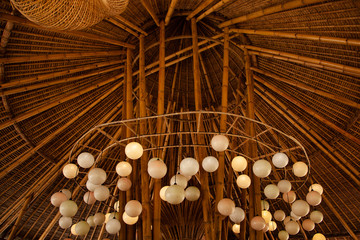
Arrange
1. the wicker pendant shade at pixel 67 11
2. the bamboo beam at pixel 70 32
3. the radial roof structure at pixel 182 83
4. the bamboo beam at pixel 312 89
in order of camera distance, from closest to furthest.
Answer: the wicker pendant shade at pixel 67 11
the bamboo beam at pixel 70 32
the radial roof structure at pixel 182 83
the bamboo beam at pixel 312 89

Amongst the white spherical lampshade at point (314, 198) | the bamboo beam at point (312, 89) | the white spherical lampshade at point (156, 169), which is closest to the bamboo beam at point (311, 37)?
the bamboo beam at point (312, 89)

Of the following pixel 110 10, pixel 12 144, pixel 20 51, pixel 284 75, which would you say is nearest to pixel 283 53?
pixel 284 75

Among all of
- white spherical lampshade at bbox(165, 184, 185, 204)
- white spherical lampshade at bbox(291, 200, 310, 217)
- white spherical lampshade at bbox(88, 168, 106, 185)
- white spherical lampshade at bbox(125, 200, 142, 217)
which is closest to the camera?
white spherical lampshade at bbox(165, 184, 185, 204)

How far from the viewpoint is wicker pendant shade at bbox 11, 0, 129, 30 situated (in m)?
3.84

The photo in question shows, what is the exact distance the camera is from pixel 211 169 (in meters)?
4.41

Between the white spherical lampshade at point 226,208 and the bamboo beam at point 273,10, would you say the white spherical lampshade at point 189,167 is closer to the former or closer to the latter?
the white spherical lampshade at point 226,208

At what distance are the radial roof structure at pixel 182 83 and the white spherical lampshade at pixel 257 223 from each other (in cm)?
85

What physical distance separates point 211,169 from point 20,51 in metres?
5.19

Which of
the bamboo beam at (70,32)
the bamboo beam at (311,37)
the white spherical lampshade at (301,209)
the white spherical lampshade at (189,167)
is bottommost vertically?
the white spherical lampshade at (301,209)

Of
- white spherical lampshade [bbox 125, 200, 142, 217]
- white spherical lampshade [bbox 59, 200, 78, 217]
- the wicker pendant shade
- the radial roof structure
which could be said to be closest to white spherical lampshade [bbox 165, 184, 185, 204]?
white spherical lampshade [bbox 125, 200, 142, 217]

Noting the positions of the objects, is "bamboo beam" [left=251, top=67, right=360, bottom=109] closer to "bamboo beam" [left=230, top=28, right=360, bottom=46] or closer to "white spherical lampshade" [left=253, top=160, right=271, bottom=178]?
"bamboo beam" [left=230, top=28, right=360, bottom=46]

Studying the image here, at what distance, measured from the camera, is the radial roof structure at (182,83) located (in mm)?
6366

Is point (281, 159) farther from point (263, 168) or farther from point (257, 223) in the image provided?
point (257, 223)

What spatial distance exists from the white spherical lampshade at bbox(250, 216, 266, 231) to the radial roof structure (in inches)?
33.4
